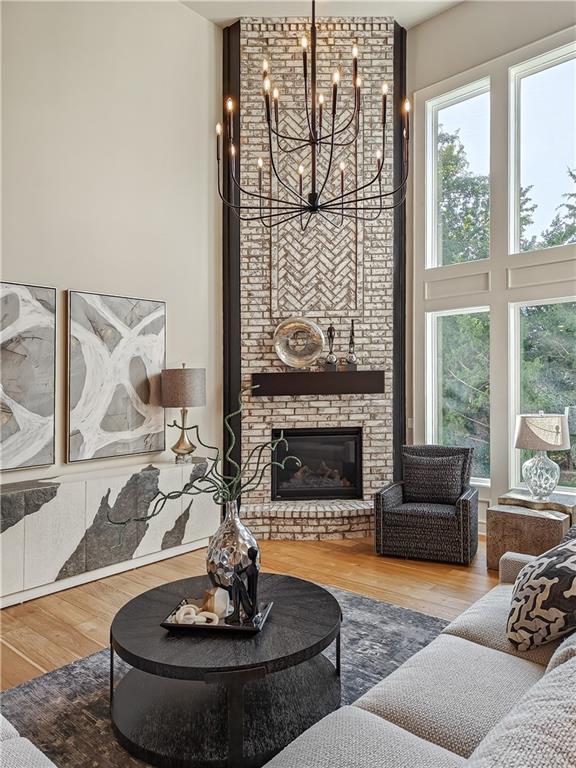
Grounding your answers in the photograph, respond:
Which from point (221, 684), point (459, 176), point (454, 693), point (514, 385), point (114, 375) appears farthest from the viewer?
point (459, 176)

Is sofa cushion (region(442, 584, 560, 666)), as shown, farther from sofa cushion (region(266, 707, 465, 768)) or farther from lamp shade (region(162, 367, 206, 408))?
lamp shade (region(162, 367, 206, 408))

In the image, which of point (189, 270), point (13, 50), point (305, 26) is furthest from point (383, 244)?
point (13, 50)

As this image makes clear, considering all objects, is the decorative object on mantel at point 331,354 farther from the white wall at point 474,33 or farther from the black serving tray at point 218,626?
the black serving tray at point 218,626

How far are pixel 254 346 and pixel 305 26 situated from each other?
310 centimetres

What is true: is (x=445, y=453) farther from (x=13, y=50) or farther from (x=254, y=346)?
(x=13, y=50)

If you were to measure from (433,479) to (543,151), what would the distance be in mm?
2950

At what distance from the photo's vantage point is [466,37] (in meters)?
5.02

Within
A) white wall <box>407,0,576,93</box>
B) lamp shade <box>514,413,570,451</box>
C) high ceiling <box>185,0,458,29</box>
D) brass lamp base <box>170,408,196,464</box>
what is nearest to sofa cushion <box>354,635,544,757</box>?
lamp shade <box>514,413,570,451</box>

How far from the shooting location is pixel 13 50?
12.5 ft

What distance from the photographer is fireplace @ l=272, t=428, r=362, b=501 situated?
5184mm

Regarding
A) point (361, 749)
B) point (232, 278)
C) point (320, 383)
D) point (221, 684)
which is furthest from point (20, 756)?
point (232, 278)

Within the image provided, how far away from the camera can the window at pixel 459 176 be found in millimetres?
5012

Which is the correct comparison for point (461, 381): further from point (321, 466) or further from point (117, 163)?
point (117, 163)

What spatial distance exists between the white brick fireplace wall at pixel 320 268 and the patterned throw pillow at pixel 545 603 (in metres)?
3.24
